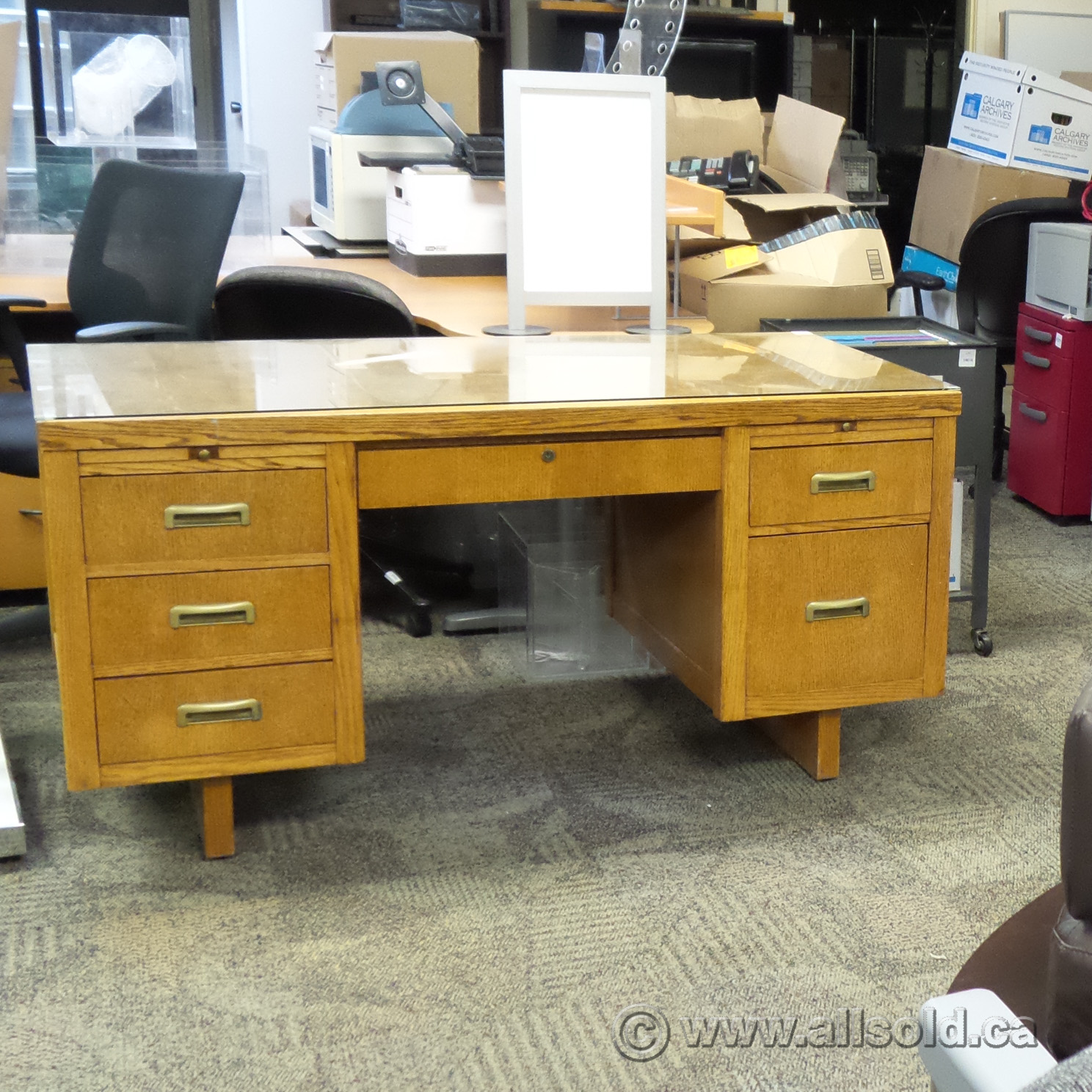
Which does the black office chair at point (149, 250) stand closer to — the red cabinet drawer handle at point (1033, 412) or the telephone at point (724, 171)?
the telephone at point (724, 171)

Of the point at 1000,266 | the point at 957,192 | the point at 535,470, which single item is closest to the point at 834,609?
the point at 535,470

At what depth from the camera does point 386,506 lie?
5.93ft

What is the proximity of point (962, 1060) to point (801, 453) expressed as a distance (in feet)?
4.44

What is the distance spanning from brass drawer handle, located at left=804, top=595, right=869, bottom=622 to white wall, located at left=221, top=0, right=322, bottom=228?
3.77m

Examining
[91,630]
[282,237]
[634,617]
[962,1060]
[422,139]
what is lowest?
[634,617]

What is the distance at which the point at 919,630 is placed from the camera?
2.11 m

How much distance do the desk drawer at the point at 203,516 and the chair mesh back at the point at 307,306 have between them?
80cm

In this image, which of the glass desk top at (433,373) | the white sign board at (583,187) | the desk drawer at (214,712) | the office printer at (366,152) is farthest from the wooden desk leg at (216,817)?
the office printer at (366,152)

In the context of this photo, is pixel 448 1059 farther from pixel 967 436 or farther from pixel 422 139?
pixel 422 139

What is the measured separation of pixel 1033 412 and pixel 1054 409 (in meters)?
0.09

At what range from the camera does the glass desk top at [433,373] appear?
1.86m

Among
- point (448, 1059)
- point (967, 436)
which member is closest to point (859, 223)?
point (967, 436)

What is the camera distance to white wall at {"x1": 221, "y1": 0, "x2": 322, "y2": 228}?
17.4 ft

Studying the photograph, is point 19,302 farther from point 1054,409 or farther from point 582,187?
point 1054,409
